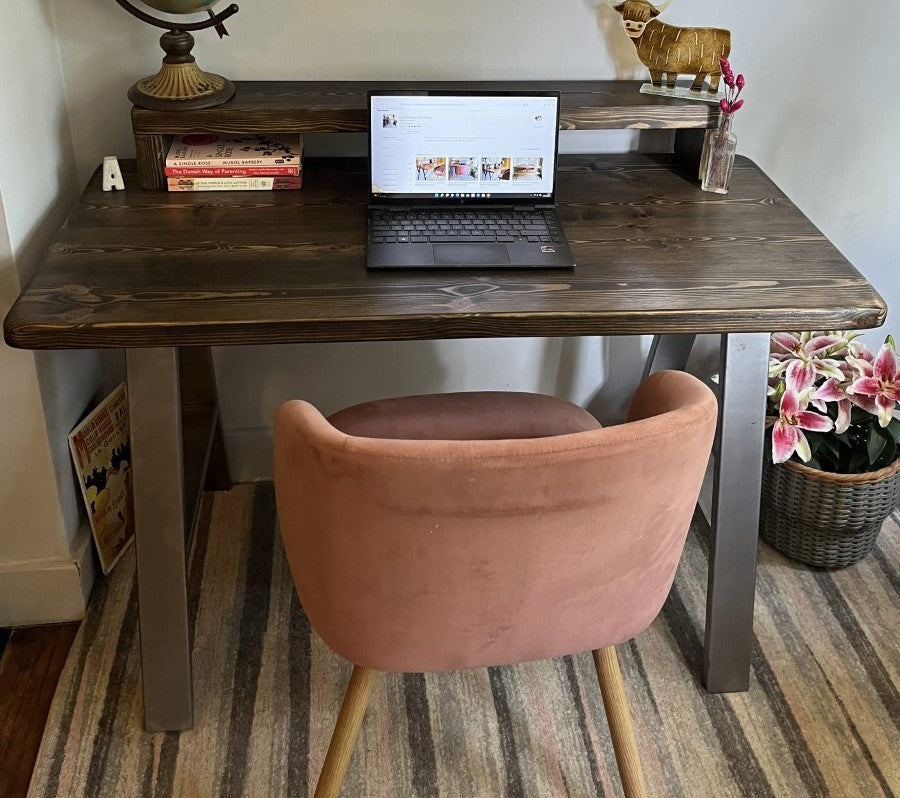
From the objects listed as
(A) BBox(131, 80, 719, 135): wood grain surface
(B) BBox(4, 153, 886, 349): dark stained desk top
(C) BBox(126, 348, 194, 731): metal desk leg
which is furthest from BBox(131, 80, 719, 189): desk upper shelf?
(C) BBox(126, 348, 194, 731): metal desk leg

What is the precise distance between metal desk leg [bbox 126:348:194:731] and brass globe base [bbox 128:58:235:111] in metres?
0.46

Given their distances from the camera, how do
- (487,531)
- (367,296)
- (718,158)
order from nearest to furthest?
(487,531) < (367,296) < (718,158)

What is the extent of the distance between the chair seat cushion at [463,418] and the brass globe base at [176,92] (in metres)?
0.56

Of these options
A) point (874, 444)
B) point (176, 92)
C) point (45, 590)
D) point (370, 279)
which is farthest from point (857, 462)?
point (45, 590)

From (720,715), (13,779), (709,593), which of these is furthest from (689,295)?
(13,779)

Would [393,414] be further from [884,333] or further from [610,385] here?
[884,333]

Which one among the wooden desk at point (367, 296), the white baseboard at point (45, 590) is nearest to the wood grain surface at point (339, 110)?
the wooden desk at point (367, 296)

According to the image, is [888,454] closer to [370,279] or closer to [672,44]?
[672,44]

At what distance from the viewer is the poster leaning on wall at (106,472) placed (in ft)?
5.87

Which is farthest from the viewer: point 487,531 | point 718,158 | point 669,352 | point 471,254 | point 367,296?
point 669,352

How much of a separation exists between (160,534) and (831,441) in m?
1.23

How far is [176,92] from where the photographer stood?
63.9 inches

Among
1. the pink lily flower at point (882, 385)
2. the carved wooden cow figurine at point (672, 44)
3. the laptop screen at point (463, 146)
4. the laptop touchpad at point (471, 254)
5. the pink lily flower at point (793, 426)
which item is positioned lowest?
the pink lily flower at point (793, 426)

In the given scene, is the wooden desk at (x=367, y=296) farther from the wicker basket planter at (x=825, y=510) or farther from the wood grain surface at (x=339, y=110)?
the wicker basket planter at (x=825, y=510)
